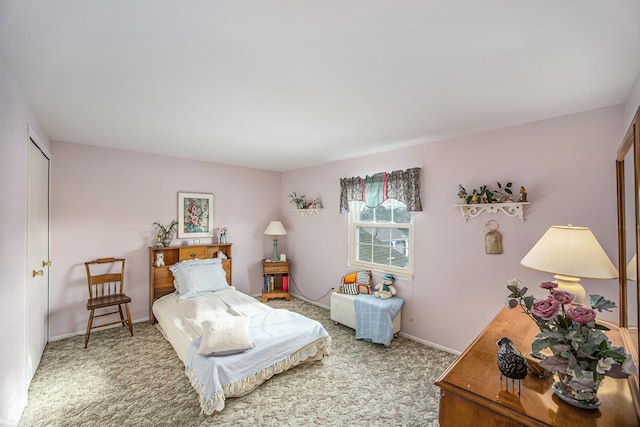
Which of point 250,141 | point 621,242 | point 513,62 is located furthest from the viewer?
point 250,141

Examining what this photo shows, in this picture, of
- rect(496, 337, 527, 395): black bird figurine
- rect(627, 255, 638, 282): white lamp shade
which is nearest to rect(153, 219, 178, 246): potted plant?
rect(496, 337, 527, 395): black bird figurine

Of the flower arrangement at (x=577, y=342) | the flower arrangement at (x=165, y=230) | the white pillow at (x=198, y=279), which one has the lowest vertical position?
the white pillow at (x=198, y=279)

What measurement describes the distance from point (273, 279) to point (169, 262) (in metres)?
1.71

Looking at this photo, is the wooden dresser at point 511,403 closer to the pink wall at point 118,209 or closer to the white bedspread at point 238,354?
the white bedspread at point 238,354

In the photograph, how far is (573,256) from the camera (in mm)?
1667

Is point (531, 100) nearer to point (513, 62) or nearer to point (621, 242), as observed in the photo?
point (513, 62)

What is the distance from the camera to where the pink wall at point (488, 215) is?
83.5 inches

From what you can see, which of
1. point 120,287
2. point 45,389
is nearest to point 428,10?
point 45,389

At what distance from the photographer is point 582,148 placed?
2.18 m

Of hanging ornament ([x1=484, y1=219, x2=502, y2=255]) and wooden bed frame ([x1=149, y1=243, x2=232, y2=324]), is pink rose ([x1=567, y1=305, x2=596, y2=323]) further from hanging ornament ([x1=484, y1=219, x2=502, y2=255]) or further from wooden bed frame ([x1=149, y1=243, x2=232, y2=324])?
wooden bed frame ([x1=149, y1=243, x2=232, y2=324])

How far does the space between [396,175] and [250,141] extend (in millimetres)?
1803

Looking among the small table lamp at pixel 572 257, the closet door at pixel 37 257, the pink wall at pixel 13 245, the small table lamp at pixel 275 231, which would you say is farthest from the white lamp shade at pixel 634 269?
the small table lamp at pixel 275 231

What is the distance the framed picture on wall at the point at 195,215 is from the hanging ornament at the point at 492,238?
3.79 meters

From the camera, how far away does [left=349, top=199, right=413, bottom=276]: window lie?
3375mm
